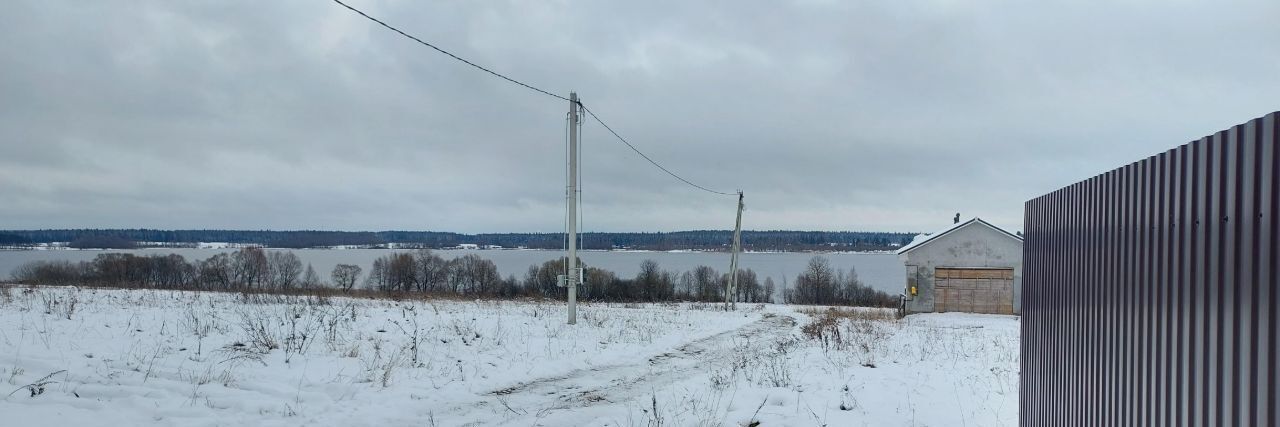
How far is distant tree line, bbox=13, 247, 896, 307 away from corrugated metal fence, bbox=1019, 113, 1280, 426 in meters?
51.7

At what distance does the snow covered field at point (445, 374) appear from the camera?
7.13 m

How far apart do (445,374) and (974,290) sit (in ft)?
81.4

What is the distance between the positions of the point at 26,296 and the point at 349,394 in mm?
13035

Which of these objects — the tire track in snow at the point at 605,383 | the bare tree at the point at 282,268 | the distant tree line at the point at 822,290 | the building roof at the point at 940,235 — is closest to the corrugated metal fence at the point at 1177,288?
the tire track in snow at the point at 605,383

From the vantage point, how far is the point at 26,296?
1611 cm

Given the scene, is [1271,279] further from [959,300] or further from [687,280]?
[687,280]

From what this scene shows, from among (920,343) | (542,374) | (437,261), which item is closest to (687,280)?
(437,261)

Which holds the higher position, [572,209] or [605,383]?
[572,209]

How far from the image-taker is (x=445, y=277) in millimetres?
76125

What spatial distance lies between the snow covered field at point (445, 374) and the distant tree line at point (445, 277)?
142 feet

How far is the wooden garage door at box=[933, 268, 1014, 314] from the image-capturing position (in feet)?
93.4

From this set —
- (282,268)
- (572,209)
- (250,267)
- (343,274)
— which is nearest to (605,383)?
(572,209)

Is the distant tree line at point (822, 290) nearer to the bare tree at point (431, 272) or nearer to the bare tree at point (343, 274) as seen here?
the bare tree at point (431, 272)

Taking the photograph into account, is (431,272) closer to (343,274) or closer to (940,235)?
(343,274)
